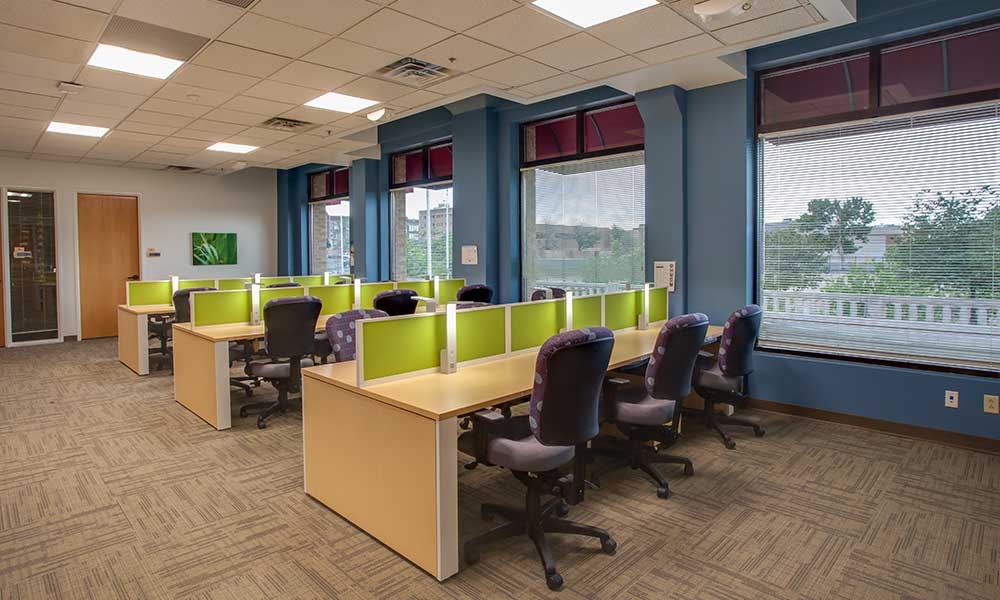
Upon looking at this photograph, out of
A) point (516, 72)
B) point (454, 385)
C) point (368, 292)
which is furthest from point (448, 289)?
point (454, 385)

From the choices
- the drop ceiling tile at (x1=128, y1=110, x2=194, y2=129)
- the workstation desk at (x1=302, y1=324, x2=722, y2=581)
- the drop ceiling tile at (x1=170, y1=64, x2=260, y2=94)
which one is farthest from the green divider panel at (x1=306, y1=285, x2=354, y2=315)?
the workstation desk at (x1=302, y1=324, x2=722, y2=581)

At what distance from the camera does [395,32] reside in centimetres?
349

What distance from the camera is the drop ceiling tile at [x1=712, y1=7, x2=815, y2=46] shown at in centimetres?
332

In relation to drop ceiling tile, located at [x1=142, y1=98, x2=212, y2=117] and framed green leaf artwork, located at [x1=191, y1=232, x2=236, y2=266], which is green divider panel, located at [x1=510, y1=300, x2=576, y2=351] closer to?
drop ceiling tile, located at [x1=142, y1=98, x2=212, y2=117]

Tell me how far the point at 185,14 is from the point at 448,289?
3.67m

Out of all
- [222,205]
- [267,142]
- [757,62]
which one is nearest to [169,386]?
[267,142]

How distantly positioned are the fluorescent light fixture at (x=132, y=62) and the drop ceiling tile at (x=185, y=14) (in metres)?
0.70

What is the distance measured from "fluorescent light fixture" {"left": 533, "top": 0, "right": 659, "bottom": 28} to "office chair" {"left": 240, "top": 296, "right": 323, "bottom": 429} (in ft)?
8.39

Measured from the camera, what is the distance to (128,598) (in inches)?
82.0

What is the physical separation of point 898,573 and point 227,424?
4.02 metres

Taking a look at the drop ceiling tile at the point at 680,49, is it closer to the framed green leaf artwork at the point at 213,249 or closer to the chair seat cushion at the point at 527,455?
the chair seat cushion at the point at 527,455

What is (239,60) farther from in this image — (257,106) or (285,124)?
(285,124)

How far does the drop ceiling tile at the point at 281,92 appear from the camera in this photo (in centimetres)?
459

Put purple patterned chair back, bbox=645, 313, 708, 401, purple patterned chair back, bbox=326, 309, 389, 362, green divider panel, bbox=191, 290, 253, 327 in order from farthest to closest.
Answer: green divider panel, bbox=191, 290, 253, 327
purple patterned chair back, bbox=326, 309, 389, 362
purple patterned chair back, bbox=645, 313, 708, 401
